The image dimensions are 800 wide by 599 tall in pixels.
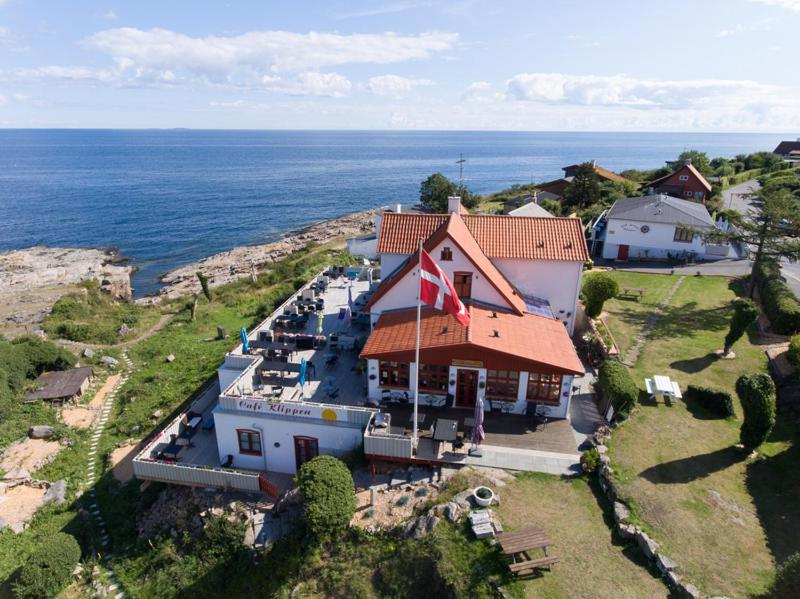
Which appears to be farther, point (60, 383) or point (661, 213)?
point (661, 213)

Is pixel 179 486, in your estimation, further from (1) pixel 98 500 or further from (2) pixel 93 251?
(2) pixel 93 251

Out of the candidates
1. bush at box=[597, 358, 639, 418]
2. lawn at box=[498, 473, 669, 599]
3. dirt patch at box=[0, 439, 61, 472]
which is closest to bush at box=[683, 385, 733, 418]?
bush at box=[597, 358, 639, 418]

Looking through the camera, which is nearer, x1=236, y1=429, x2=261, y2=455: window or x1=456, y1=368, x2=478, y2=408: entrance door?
x1=236, y1=429, x2=261, y2=455: window

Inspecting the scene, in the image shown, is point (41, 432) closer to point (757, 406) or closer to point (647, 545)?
point (647, 545)

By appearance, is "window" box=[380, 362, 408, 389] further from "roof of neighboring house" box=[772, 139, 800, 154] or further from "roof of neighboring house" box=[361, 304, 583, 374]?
"roof of neighboring house" box=[772, 139, 800, 154]

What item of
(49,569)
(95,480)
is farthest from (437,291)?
(95,480)

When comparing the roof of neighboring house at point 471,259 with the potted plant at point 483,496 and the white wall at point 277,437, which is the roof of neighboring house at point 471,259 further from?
the potted plant at point 483,496
